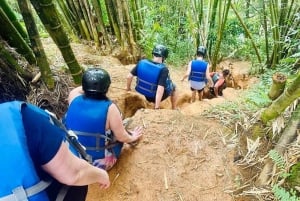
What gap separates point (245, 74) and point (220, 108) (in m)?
5.18

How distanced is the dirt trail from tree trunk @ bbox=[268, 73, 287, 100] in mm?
614

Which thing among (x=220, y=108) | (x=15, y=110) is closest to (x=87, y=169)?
(x=15, y=110)

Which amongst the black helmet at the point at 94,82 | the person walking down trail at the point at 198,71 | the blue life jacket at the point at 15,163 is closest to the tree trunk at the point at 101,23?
the person walking down trail at the point at 198,71

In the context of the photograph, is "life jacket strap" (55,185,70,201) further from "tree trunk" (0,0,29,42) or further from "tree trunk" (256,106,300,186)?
"tree trunk" (0,0,29,42)

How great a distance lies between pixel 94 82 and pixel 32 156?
1447mm

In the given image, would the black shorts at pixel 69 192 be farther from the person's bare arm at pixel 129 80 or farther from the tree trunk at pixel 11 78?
the person's bare arm at pixel 129 80

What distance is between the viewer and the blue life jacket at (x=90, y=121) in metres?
2.68

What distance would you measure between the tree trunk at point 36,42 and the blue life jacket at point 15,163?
197 centimetres

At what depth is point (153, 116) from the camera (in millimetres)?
3451

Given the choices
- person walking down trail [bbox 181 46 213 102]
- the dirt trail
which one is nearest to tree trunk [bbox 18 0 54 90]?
the dirt trail

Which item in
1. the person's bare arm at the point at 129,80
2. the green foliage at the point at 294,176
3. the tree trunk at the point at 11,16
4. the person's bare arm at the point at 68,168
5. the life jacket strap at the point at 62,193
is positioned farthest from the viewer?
the person's bare arm at the point at 129,80

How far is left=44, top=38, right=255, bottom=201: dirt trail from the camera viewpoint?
109 inches

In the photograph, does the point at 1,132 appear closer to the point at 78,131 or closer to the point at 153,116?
the point at 78,131

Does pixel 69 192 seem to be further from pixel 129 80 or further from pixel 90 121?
pixel 129 80
